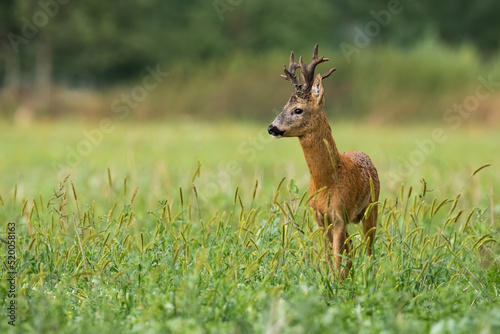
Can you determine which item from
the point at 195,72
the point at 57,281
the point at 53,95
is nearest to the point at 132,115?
the point at 195,72

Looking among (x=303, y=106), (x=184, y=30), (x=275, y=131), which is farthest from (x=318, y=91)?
(x=184, y=30)

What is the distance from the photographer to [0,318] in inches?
123

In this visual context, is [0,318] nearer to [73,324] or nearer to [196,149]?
[73,324]

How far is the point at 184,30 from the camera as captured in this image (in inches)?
1185

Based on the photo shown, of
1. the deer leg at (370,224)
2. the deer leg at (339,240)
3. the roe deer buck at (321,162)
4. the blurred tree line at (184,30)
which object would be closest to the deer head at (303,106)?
the roe deer buck at (321,162)

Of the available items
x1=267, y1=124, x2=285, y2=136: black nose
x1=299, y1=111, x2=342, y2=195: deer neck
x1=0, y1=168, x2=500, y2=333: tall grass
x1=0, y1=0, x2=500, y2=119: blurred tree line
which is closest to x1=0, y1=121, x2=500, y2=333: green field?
x1=0, y1=168, x2=500, y2=333: tall grass

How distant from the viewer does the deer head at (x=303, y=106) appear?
3398 mm

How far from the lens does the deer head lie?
340cm

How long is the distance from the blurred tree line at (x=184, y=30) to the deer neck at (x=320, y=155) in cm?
2085

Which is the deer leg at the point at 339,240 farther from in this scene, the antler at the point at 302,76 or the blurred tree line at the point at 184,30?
the blurred tree line at the point at 184,30

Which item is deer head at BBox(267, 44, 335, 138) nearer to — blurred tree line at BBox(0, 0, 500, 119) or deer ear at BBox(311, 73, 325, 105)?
deer ear at BBox(311, 73, 325, 105)

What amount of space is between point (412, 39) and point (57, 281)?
3549 centimetres

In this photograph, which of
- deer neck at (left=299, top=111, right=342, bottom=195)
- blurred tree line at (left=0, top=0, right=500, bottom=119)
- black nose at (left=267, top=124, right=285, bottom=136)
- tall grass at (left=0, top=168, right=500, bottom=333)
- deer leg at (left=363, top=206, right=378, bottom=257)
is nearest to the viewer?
tall grass at (left=0, top=168, right=500, bottom=333)

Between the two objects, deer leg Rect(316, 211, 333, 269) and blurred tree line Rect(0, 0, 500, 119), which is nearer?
deer leg Rect(316, 211, 333, 269)
